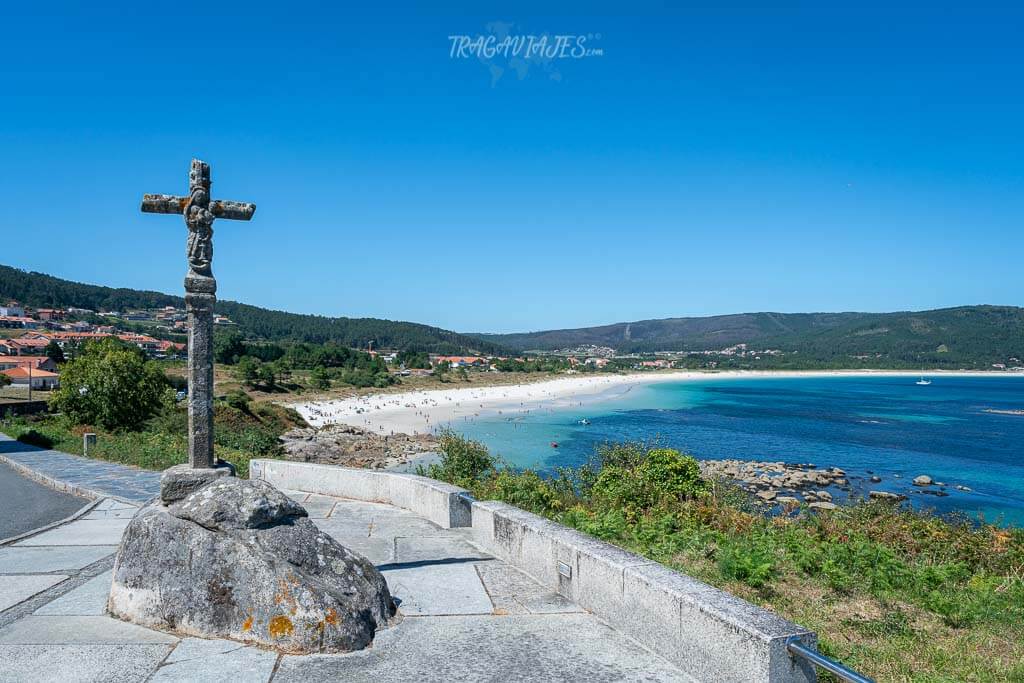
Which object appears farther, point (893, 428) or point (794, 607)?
point (893, 428)

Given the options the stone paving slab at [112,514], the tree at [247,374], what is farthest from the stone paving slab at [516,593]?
the tree at [247,374]

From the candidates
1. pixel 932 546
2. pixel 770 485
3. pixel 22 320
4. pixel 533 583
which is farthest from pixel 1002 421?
pixel 22 320

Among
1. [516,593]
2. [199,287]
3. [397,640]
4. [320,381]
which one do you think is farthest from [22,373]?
[397,640]

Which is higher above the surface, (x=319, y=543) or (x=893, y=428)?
(x=319, y=543)

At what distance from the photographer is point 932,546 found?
8.42m

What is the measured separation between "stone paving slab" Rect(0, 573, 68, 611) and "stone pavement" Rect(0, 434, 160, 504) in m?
4.35

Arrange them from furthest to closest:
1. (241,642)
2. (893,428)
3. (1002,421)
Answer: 1. (1002,421)
2. (893,428)
3. (241,642)

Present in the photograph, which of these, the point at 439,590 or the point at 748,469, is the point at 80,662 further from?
the point at 748,469

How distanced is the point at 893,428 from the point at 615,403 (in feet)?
121

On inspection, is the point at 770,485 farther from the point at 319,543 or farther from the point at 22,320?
the point at 22,320

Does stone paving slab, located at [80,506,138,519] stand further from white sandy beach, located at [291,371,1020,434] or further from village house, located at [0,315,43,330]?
village house, located at [0,315,43,330]

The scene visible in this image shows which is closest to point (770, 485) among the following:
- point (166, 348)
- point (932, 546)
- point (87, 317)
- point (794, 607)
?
point (932, 546)

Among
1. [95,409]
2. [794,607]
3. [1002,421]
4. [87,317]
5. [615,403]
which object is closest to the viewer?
[794,607]

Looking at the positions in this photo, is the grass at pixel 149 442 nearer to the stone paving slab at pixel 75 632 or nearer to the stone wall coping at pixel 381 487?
the stone wall coping at pixel 381 487
